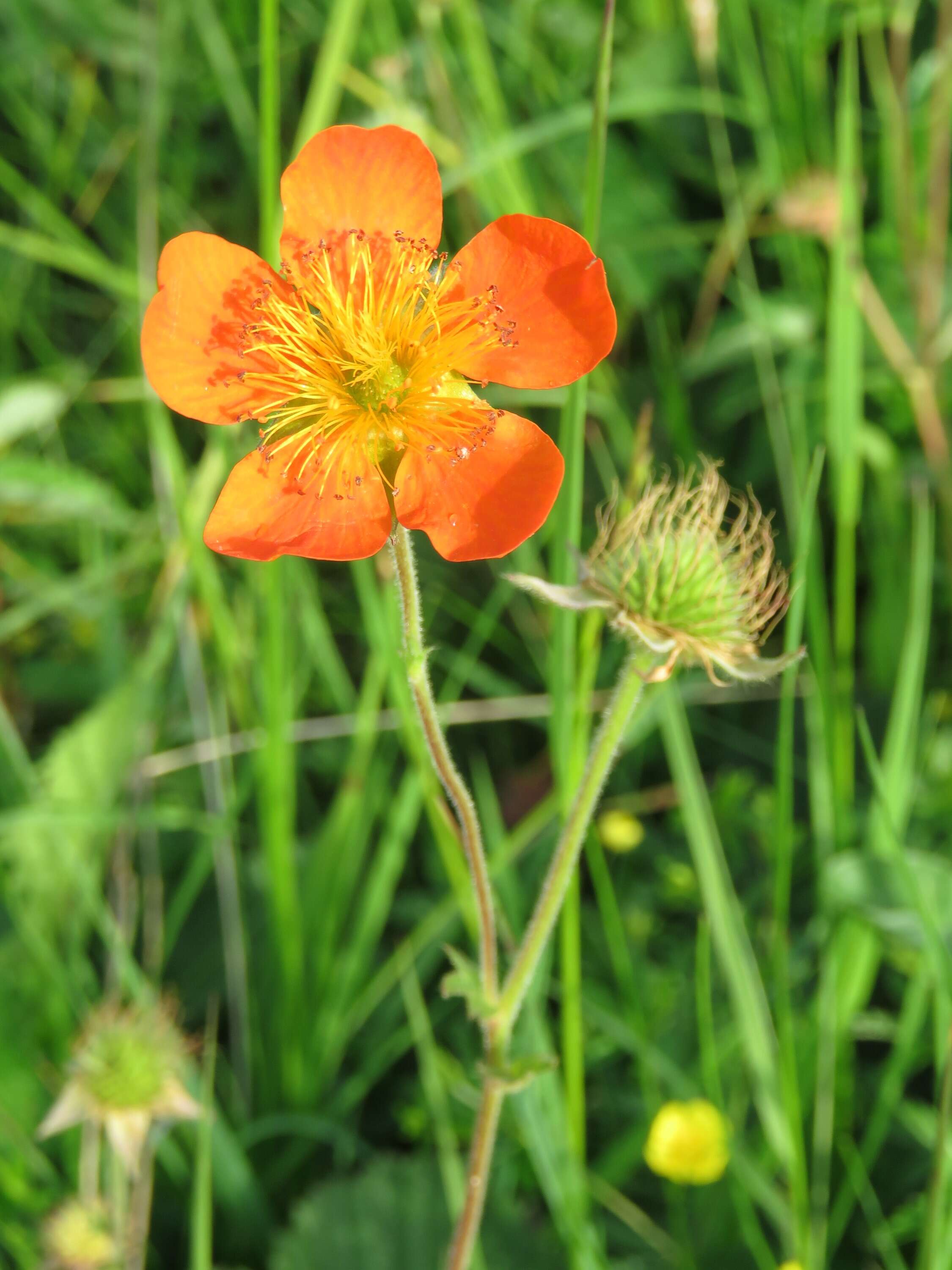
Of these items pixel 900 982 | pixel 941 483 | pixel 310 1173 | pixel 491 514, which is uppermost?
pixel 491 514

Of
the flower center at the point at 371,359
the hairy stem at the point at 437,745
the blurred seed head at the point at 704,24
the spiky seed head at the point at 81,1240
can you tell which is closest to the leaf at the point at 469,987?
the hairy stem at the point at 437,745

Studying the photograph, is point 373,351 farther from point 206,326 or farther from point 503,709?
point 503,709

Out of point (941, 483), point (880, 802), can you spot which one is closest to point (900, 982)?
point (880, 802)

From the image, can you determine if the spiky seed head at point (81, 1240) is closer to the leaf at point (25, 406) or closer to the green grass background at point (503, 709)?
the green grass background at point (503, 709)

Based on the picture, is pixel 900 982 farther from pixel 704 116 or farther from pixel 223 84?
pixel 223 84

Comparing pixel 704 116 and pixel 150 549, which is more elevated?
pixel 704 116

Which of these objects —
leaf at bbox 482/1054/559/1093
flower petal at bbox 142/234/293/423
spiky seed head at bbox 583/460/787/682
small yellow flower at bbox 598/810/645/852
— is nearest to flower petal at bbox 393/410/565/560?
spiky seed head at bbox 583/460/787/682

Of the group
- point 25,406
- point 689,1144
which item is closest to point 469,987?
point 689,1144
